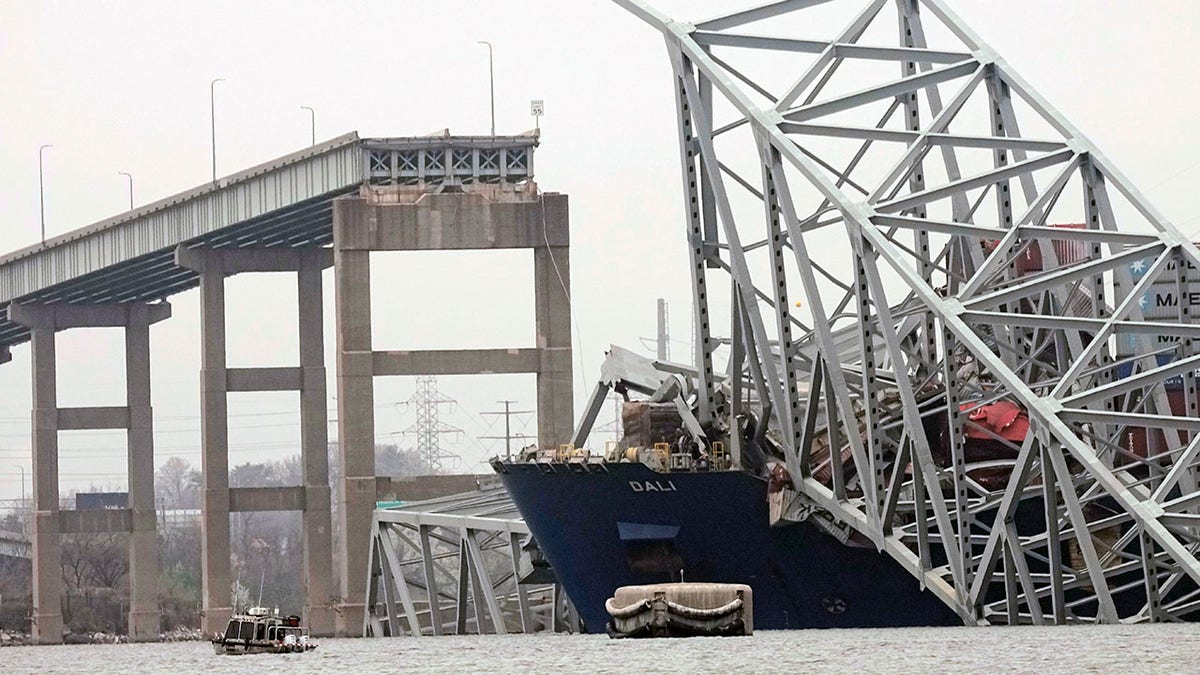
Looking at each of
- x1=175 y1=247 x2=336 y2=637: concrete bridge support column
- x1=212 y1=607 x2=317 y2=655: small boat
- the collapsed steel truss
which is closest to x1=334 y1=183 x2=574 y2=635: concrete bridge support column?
x1=175 y1=247 x2=336 y2=637: concrete bridge support column

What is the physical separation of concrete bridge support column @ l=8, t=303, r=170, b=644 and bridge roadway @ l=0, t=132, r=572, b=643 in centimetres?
14

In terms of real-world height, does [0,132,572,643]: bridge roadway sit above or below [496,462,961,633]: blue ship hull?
above

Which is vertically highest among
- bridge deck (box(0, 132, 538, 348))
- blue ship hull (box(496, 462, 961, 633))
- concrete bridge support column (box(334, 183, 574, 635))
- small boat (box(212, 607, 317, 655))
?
bridge deck (box(0, 132, 538, 348))

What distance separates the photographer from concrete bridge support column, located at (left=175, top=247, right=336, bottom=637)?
137 metres

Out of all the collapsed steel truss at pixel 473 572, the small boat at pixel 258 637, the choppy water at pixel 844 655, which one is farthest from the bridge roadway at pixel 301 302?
the choppy water at pixel 844 655

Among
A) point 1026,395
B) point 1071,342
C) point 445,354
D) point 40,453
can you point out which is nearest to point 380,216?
point 445,354

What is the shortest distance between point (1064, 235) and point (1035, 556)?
25.1 ft

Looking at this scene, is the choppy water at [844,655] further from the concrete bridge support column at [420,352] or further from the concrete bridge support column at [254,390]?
the concrete bridge support column at [254,390]

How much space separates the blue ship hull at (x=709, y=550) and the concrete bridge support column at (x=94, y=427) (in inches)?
3377

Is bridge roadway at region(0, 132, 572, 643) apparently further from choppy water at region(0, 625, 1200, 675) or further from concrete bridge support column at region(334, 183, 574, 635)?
choppy water at region(0, 625, 1200, 675)

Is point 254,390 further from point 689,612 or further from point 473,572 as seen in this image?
point 689,612

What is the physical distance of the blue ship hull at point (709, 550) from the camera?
6128cm

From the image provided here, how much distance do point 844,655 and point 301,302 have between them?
4113 inches

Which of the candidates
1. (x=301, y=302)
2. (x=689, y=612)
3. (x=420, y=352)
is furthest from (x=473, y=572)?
(x=301, y=302)
